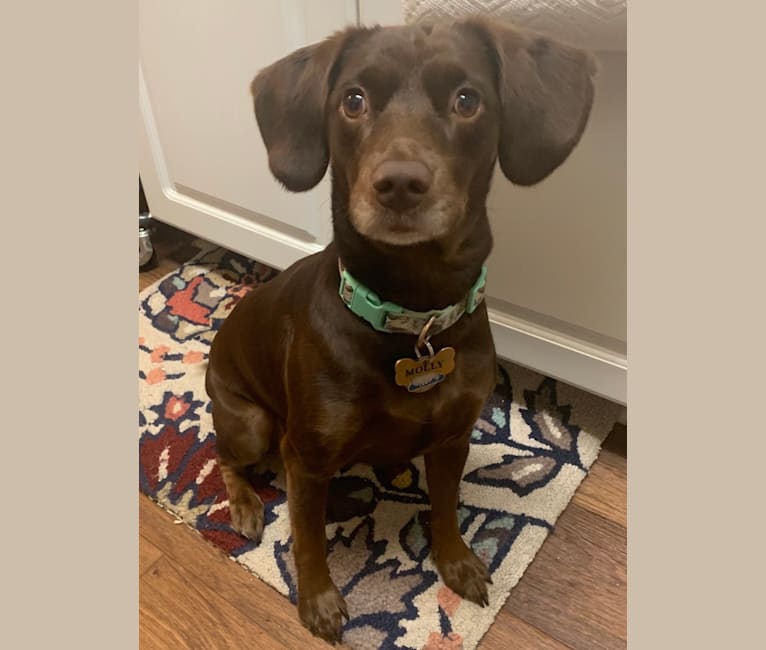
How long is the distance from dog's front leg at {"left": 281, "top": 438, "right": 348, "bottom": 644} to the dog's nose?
58cm

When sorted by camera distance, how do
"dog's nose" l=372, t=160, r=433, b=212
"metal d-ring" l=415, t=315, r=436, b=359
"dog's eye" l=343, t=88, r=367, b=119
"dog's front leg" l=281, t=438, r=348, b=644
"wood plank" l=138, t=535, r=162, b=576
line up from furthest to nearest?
"wood plank" l=138, t=535, r=162, b=576, "dog's front leg" l=281, t=438, r=348, b=644, "metal d-ring" l=415, t=315, r=436, b=359, "dog's eye" l=343, t=88, r=367, b=119, "dog's nose" l=372, t=160, r=433, b=212

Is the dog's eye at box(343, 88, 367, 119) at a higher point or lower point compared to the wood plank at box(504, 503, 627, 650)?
higher

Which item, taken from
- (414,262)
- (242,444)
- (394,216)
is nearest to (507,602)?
(242,444)

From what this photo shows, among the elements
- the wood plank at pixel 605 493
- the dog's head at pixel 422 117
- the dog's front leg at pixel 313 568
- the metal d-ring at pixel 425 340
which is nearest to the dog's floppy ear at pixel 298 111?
the dog's head at pixel 422 117

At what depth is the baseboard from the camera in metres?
1.61

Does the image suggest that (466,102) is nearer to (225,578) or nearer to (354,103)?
(354,103)

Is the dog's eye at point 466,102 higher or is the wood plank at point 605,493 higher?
the dog's eye at point 466,102

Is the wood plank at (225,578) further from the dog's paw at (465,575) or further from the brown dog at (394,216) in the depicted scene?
the dog's paw at (465,575)

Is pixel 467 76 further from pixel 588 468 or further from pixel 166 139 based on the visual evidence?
pixel 166 139

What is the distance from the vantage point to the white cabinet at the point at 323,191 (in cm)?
142

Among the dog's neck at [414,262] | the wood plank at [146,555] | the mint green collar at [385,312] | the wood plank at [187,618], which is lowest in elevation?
the wood plank at [187,618]

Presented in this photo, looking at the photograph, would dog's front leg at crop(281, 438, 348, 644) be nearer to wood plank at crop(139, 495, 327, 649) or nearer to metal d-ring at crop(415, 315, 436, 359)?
wood plank at crop(139, 495, 327, 649)

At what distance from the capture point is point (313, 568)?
4.59ft

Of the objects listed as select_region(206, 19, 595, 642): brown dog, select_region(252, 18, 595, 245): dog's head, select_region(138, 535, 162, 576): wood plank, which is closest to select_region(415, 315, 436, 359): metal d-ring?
select_region(206, 19, 595, 642): brown dog
